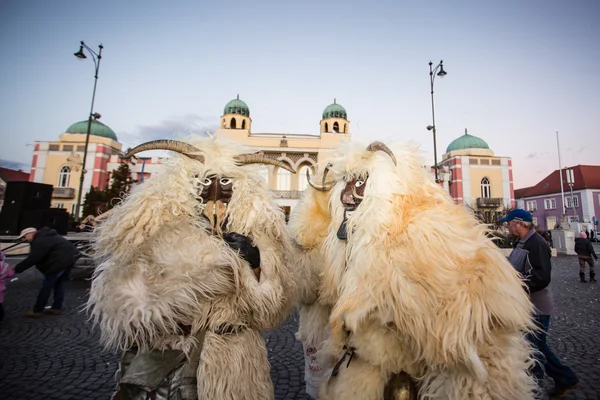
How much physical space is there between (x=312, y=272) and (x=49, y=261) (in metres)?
6.10

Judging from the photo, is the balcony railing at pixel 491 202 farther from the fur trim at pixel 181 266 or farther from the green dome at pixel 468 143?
the fur trim at pixel 181 266

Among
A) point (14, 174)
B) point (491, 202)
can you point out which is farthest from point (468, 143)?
point (14, 174)

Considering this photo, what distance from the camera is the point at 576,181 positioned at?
3925cm

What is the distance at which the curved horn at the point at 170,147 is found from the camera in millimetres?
1869

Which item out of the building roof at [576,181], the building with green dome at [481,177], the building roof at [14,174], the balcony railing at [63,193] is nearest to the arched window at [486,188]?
the building with green dome at [481,177]

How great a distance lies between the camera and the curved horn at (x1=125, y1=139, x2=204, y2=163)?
73.6 inches

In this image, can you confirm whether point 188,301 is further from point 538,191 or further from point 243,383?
point 538,191

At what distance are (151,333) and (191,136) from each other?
132cm

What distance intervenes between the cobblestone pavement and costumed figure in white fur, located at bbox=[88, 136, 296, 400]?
1.80m

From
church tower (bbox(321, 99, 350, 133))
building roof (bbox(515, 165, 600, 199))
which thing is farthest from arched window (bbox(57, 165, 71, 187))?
building roof (bbox(515, 165, 600, 199))

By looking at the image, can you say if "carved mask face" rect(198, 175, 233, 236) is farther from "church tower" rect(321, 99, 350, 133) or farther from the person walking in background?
"church tower" rect(321, 99, 350, 133)

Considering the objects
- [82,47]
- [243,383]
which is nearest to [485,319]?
[243,383]

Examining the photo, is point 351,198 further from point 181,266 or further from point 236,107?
point 236,107

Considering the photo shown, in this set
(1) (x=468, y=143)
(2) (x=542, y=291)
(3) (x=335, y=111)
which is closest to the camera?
(2) (x=542, y=291)
